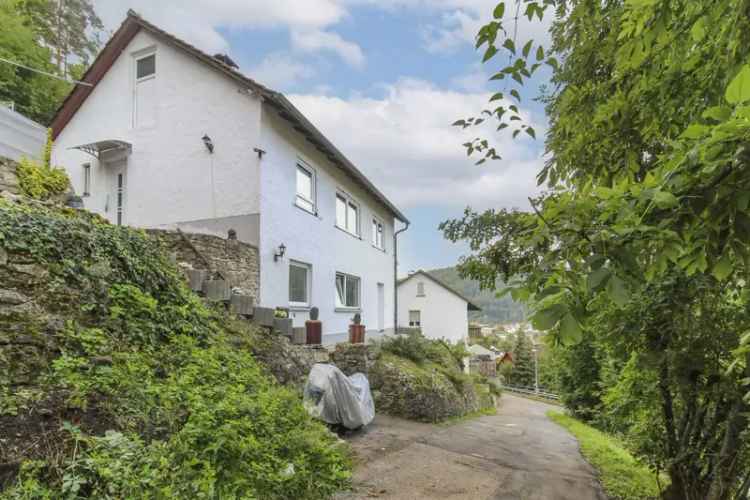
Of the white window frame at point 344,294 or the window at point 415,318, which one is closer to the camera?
the white window frame at point 344,294

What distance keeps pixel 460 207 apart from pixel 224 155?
5.19m

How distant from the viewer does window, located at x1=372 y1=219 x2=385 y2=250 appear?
15.9 m

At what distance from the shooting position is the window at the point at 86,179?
10.7m

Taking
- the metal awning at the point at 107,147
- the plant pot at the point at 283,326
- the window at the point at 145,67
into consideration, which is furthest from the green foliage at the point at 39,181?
the window at the point at 145,67

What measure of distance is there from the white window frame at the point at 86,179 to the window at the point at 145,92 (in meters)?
2.00

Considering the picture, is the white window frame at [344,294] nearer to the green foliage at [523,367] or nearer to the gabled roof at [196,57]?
the gabled roof at [196,57]

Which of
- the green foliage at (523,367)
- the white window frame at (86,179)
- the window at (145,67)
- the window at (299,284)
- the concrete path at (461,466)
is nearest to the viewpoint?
the concrete path at (461,466)

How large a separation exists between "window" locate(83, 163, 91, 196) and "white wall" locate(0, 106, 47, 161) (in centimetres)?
230

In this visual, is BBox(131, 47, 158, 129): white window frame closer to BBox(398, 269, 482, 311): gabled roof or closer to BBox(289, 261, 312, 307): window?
BBox(289, 261, 312, 307): window

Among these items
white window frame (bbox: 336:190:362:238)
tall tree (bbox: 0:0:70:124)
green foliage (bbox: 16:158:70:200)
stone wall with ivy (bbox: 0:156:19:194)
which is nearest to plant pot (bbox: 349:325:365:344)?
white window frame (bbox: 336:190:362:238)

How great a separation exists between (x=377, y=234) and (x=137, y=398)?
1344cm

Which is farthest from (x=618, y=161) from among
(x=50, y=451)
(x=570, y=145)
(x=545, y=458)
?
(x=545, y=458)

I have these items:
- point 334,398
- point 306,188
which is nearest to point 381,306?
point 306,188

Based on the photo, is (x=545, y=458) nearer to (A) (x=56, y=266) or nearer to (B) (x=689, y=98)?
(B) (x=689, y=98)
